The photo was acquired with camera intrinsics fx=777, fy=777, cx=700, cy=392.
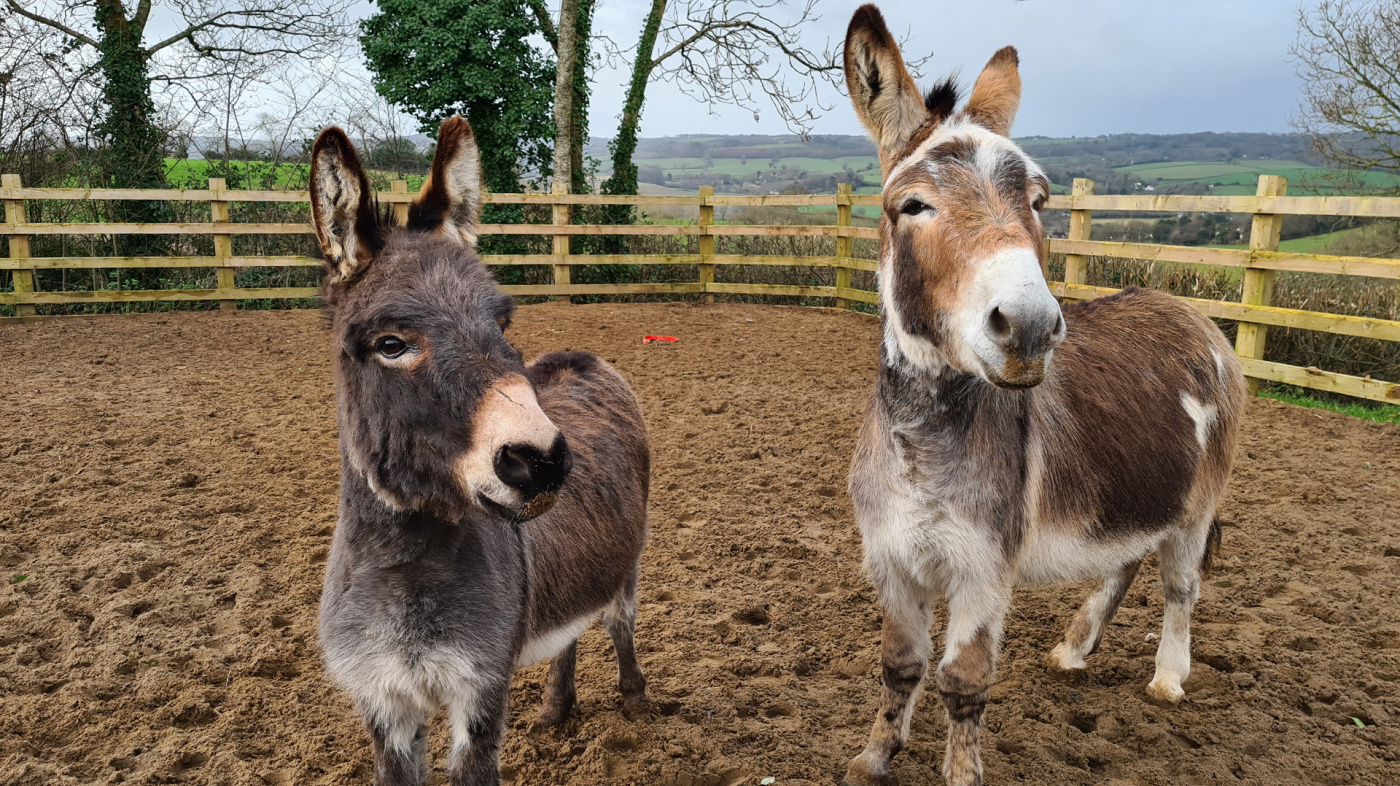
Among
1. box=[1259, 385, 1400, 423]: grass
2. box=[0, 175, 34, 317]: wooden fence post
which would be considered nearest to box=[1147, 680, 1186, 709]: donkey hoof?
box=[1259, 385, 1400, 423]: grass

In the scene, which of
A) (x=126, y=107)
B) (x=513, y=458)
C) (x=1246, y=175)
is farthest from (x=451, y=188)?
(x=1246, y=175)

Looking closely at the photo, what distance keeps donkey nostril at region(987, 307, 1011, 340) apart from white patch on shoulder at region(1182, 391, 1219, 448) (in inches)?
66.5

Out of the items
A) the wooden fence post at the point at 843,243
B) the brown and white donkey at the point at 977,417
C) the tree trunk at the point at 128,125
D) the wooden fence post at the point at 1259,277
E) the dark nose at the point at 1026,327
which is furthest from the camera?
the tree trunk at the point at 128,125

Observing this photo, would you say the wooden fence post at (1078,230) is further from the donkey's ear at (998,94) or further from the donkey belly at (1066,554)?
the donkey's ear at (998,94)

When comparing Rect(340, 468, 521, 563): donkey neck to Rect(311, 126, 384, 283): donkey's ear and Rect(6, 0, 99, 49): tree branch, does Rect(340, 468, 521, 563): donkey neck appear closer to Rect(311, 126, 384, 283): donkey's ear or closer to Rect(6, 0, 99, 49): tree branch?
Rect(311, 126, 384, 283): donkey's ear

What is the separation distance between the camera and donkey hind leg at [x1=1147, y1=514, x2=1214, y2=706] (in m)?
3.23

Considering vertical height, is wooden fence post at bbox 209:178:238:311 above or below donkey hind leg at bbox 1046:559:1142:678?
above

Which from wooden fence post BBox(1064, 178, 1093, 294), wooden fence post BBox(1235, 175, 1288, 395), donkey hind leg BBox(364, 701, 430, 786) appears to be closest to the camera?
donkey hind leg BBox(364, 701, 430, 786)

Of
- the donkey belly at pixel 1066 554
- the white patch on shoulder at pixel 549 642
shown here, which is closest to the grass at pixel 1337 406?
the donkey belly at pixel 1066 554

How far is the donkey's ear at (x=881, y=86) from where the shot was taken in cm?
227

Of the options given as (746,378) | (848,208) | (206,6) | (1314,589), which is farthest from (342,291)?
(206,6)

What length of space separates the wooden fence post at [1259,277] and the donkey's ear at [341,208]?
27.1 feet

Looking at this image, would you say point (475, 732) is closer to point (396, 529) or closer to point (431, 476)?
point (396, 529)

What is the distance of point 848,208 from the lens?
12539mm
